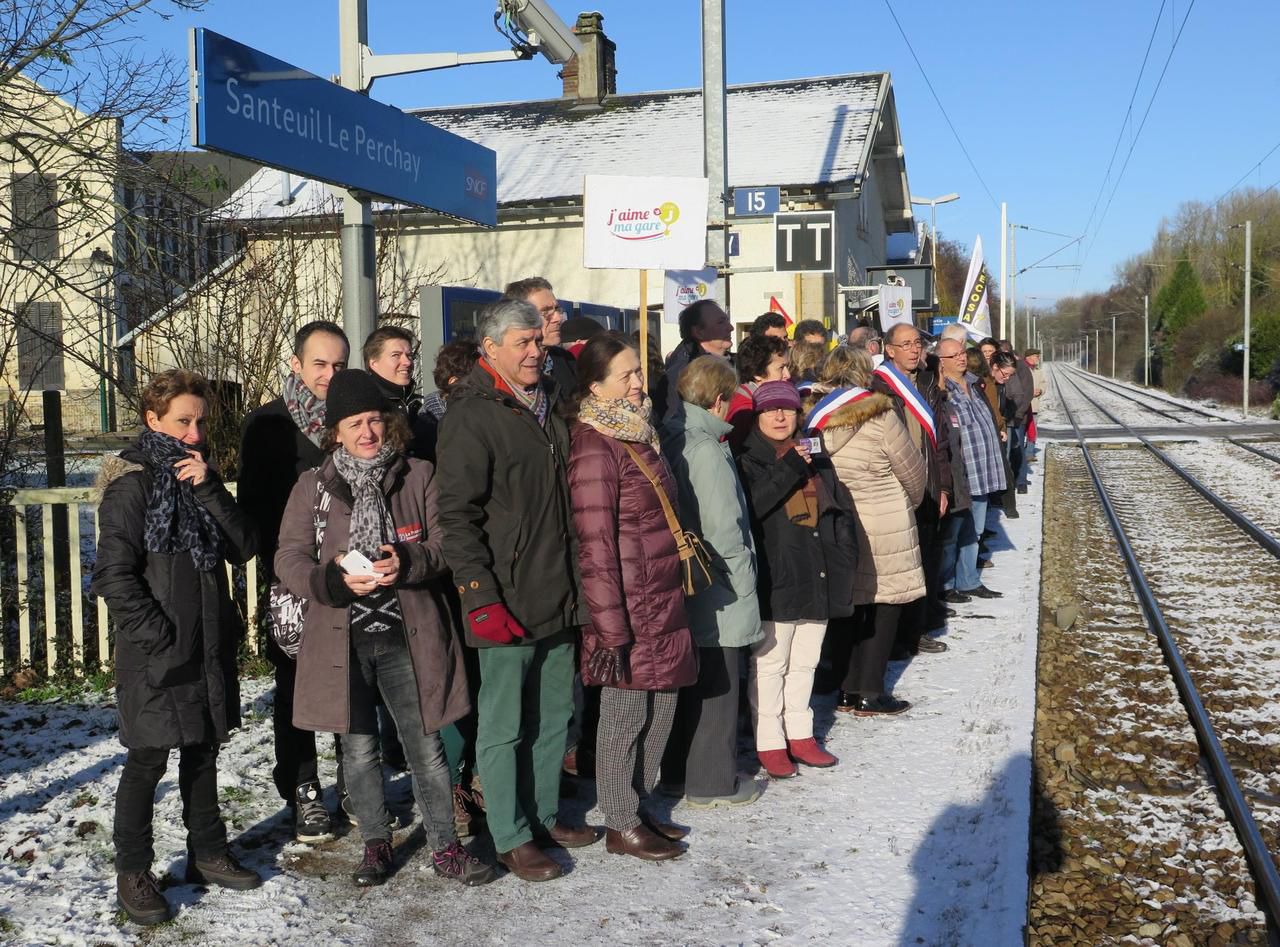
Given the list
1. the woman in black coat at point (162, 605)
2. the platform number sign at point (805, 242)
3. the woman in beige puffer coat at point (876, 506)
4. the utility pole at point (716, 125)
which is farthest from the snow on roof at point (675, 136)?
the woman in black coat at point (162, 605)

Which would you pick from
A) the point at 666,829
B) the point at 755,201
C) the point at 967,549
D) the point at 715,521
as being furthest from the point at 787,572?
the point at 755,201

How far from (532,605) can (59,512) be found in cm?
382

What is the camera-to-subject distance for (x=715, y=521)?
189 inches

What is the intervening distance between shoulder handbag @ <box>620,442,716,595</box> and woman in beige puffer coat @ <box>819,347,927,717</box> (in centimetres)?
181

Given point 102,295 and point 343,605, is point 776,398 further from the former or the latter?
point 102,295

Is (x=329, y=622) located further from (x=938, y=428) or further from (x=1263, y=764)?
(x=938, y=428)

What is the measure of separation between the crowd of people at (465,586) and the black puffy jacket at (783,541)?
1 cm

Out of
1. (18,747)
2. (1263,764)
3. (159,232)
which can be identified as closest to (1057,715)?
(1263,764)

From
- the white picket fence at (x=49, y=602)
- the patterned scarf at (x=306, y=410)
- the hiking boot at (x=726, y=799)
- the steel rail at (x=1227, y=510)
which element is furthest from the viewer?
the steel rail at (x=1227, y=510)

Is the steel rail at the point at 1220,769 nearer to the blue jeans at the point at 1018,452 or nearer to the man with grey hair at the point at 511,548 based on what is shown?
the man with grey hair at the point at 511,548

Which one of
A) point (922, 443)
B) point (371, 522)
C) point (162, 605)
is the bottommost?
point (162, 605)

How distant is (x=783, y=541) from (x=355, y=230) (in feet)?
7.59

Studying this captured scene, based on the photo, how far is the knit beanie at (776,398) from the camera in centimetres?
525

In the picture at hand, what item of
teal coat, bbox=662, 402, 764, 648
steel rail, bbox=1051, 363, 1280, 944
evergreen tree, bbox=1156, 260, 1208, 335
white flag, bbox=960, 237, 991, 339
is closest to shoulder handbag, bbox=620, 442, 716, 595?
teal coat, bbox=662, 402, 764, 648
